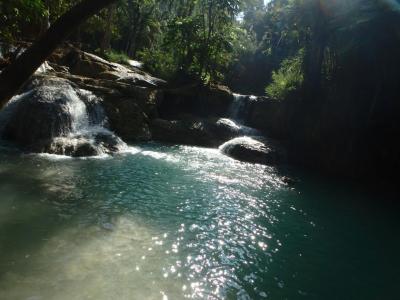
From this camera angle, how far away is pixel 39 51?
11.0ft

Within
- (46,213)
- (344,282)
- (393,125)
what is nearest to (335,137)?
(393,125)

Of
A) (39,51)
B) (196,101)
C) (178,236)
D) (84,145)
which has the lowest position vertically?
(178,236)

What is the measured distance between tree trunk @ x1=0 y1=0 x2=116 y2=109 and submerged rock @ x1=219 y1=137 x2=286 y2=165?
589 inches

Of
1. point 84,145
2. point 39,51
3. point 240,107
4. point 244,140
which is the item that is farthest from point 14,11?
point 240,107

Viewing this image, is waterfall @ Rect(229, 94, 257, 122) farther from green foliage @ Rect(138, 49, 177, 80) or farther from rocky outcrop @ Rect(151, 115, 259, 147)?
green foliage @ Rect(138, 49, 177, 80)

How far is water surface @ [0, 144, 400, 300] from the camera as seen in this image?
5.93 m

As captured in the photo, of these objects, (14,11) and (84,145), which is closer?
(14,11)

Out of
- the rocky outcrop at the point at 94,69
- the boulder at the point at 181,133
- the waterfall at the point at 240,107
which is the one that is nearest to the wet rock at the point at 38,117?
the boulder at the point at 181,133

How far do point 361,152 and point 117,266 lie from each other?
16389 mm

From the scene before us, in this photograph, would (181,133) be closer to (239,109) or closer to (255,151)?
(255,151)

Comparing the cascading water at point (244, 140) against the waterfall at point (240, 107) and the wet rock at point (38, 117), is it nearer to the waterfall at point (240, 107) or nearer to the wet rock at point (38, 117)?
the waterfall at point (240, 107)

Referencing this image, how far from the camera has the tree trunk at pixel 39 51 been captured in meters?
3.21

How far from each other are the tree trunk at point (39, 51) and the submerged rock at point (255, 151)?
1496cm

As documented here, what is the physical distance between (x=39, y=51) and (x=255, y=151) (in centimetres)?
1567
